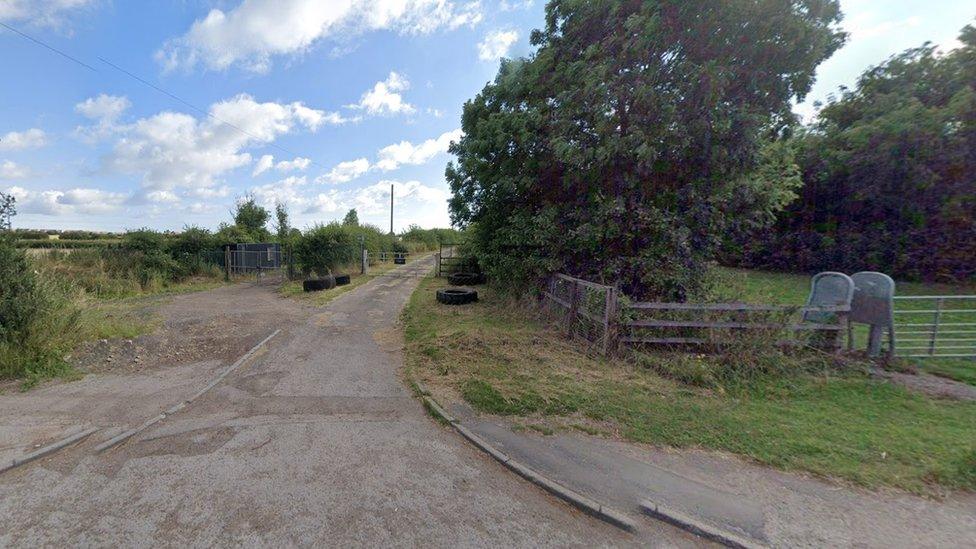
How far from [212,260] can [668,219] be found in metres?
20.3

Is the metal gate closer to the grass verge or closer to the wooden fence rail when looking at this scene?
the wooden fence rail

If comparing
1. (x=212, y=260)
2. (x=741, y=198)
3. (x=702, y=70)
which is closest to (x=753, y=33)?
(x=702, y=70)

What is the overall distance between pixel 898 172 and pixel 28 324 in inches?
1029

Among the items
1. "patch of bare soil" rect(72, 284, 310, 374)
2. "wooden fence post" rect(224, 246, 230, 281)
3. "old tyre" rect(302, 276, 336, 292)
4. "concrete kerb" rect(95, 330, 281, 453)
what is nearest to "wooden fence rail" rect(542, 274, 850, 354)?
"concrete kerb" rect(95, 330, 281, 453)

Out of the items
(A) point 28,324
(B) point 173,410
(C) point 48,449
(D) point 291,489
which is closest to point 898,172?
(D) point 291,489

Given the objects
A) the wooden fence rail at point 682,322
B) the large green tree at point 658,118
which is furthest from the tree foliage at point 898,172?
the wooden fence rail at point 682,322

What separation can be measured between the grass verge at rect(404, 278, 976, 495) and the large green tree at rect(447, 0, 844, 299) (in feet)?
7.61

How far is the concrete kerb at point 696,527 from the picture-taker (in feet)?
8.13

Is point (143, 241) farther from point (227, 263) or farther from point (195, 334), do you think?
point (195, 334)

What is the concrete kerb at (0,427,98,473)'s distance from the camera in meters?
3.31

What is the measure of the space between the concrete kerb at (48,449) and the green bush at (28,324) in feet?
8.64

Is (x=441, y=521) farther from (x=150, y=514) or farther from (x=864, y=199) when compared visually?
(x=864, y=199)

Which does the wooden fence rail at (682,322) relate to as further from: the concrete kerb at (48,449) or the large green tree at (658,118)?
the concrete kerb at (48,449)

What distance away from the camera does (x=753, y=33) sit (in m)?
6.36
